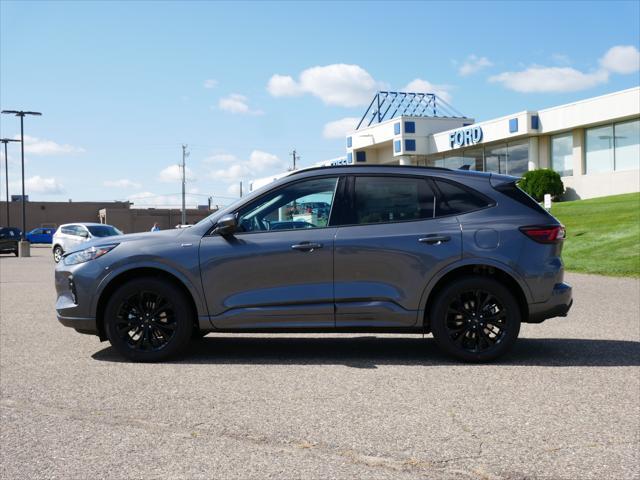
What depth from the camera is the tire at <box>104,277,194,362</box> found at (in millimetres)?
6695

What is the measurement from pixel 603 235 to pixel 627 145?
1381cm

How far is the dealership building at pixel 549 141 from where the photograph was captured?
36062 millimetres

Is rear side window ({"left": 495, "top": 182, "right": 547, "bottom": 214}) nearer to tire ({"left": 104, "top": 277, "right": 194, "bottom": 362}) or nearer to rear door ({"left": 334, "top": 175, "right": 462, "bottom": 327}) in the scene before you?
rear door ({"left": 334, "top": 175, "right": 462, "bottom": 327})

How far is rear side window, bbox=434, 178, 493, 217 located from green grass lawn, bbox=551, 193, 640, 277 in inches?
442

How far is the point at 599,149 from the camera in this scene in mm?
37906

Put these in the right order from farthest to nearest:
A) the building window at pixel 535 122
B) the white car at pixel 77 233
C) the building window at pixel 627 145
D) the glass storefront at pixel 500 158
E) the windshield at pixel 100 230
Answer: the glass storefront at pixel 500 158
the building window at pixel 535 122
the building window at pixel 627 145
the windshield at pixel 100 230
the white car at pixel 77 233

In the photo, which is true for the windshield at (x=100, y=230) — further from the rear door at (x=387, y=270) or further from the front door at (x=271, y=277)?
the rear door at (x=387, y=270)

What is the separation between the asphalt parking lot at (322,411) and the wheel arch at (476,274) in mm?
520

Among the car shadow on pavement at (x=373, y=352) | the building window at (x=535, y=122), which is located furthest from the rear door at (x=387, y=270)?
the building window at (x=535, y=122)

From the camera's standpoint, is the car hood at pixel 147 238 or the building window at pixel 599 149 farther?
the building window at pixel 599 149

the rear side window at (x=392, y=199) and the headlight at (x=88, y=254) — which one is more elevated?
the rear side window at (x=392, y=199)

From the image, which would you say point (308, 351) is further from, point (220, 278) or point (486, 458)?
point (486, 458)

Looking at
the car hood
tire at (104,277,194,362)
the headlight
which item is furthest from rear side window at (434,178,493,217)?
the headlight

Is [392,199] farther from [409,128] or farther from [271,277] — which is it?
[409,128]
